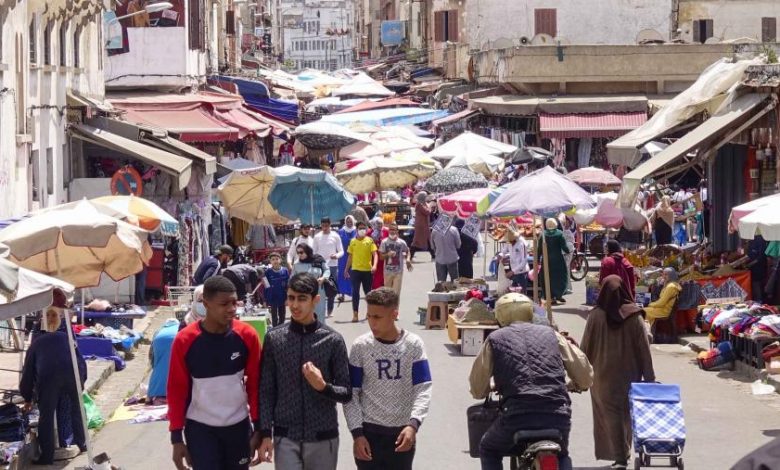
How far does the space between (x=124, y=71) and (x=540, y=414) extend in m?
28.3

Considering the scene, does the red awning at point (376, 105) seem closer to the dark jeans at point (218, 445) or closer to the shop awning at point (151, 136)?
the shop awning at point (151, 136)

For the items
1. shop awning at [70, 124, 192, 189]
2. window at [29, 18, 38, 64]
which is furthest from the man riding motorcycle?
shop awning at [70, 124, 192, 189]

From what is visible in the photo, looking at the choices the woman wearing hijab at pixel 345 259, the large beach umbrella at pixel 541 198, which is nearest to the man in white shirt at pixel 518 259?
the large beach umbrella at pixel 541 198

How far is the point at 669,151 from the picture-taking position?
2070cm

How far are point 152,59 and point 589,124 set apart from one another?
512 inches

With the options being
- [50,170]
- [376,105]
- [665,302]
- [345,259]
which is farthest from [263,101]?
[665,302]

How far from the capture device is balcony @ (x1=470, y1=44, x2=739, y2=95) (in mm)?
43000

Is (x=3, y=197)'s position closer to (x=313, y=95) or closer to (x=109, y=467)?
(x=109, y=467)

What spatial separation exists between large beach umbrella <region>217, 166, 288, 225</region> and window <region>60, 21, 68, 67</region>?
3374 millimetres

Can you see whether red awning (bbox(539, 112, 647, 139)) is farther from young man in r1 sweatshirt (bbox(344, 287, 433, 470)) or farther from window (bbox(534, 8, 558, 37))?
young man in r1 sweatshirt (bbox(344, 287, 433, 470))

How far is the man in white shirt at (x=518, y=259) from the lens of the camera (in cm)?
2186

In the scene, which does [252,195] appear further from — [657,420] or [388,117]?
[388,117]

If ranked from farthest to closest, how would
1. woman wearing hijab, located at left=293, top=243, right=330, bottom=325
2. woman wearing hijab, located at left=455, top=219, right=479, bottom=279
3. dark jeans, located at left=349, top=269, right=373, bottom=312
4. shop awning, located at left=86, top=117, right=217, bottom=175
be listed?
shop awning, located at left=86, top=117, right=217, bottom=175 < woman wearing hijab, located at left=455, top=219, right=479, bottom=279 < dark jeans, located at left=349, top=269, right=373, bottom=312 < woman wearing hijab, located at left=293, top=243, right=330, bottom=325

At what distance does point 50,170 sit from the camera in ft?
71.6
